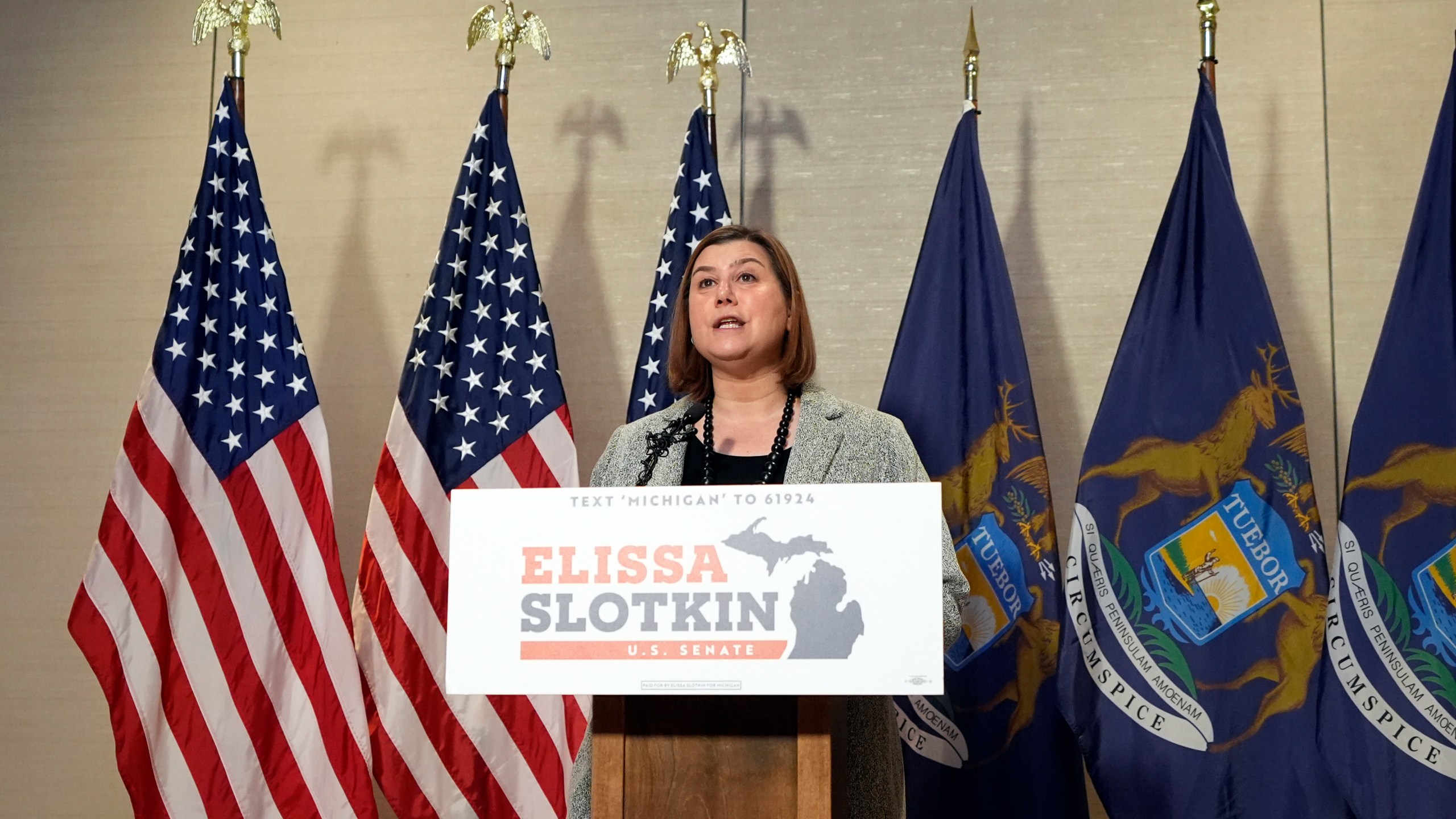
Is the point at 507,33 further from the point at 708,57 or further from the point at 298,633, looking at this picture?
the point at 298,633

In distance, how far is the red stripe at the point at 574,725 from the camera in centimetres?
297

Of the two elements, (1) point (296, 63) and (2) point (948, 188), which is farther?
(1) point (296, 63)

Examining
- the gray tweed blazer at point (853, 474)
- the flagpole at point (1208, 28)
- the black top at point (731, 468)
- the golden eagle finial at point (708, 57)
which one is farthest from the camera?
the golden eagle finial at point (708, 57)

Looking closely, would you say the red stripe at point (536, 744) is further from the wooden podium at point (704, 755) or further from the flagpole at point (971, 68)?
the flagpole at point (971, 68)

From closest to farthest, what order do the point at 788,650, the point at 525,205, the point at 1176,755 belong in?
1. the point at 788,650
2. the point at 1176,755
3. the point at 525,205

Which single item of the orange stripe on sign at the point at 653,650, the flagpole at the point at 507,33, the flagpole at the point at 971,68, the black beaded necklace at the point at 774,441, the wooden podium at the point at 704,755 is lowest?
the wooden podium at the point at 704,755

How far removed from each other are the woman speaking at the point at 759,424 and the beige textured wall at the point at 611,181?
1.20m

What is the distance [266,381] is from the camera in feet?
10.4

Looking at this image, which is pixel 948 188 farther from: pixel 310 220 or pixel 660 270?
pixel 310 220

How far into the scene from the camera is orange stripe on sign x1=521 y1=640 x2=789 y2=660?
146 centimetres

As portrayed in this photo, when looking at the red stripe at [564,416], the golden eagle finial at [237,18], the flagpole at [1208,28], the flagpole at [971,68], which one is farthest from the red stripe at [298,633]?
the flagpole at [1208,28]

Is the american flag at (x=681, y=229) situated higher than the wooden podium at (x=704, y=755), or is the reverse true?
the american flag at (x=681, y=229)

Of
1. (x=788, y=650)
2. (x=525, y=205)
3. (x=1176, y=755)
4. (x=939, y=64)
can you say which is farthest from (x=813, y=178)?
(x=788, y=650)

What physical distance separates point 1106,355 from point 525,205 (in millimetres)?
1641
